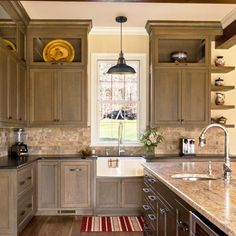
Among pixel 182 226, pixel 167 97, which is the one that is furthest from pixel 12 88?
pixel 182 226

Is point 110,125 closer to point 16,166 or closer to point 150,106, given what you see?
point 150,106

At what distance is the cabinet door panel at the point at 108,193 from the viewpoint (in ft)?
17.0

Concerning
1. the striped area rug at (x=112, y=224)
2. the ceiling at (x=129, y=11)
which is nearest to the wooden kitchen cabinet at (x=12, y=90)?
the ceiling at (x=129, y=11)

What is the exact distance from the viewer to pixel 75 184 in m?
5.13

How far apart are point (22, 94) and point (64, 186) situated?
4.87 ft

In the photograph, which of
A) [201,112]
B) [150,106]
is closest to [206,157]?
[201,112]

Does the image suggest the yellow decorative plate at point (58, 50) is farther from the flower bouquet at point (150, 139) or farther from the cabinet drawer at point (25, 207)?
the cabinet drawer at point (25, 207)

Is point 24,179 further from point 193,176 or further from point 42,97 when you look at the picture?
point 193,176

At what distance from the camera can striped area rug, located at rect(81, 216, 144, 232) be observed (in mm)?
4527

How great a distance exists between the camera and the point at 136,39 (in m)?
5.86

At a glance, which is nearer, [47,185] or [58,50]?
[47,185]

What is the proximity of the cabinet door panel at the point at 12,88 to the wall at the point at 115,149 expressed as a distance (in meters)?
1.13

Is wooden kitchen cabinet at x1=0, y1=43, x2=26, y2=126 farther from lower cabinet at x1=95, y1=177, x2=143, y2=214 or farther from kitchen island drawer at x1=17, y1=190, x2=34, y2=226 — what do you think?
lower cabinet at x1=95, y1=177, x2=143, y2=214

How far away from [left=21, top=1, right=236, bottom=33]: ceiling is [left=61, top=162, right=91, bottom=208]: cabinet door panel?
2.19 meters
